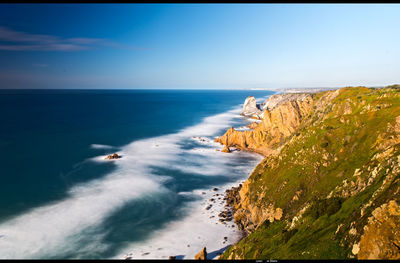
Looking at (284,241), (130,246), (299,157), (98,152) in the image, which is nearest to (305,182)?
(299,157)

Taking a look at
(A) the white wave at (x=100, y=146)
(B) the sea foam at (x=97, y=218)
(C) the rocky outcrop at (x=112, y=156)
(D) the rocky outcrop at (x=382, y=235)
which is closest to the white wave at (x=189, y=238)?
(B) the sea foam at (x=97, y=218)

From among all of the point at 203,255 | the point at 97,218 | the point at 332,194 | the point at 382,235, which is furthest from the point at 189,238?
the point at 382,235

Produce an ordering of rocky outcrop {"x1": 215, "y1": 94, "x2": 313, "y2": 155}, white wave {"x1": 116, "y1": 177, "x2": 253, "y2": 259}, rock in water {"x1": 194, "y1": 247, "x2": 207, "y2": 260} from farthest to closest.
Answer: rocky outcrop {"x1": 215, "y1": 94, "x2": 313, "y2": 155}, white wave {"x1": 116, "y1": 177, "x2": 253, "y2": 259}, rock in water {"x1": 194, "y1": 247, "x2": 207, "y2": 260}

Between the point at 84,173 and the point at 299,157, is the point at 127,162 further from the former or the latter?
the point at 299,157

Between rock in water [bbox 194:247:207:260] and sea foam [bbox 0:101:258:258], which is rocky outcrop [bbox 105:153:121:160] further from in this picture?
rock in water [bbox 194:247:207:260]

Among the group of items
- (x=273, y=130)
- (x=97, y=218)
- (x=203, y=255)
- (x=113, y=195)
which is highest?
(x=273, y=130)

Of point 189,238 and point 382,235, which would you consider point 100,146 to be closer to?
point 189,238

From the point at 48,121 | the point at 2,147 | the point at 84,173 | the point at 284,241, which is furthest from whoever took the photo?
the point at 48,121

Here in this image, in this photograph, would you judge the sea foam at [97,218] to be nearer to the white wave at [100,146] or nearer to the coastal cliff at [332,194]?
the coastal cliff at [332,194]

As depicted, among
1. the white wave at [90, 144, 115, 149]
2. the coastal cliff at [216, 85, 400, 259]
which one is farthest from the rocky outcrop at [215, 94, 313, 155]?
the white wave at [90, 144, 115, 149]
